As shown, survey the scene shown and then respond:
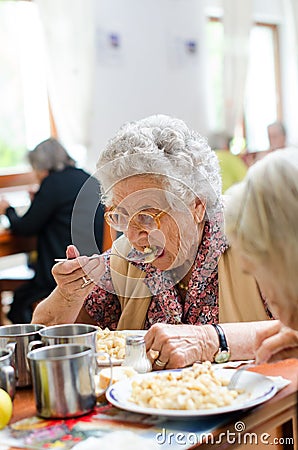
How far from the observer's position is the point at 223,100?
7.20 metres

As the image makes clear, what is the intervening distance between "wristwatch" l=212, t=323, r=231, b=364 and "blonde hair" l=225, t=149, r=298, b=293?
44 centimetres

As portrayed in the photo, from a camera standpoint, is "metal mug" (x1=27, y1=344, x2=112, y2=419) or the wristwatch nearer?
"metal mug" (x1=27, y1=344, x2=112, y2=419)

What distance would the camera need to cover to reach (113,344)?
5.75ft

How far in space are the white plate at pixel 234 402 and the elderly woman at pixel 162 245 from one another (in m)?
0.46

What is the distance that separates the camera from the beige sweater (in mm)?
1924

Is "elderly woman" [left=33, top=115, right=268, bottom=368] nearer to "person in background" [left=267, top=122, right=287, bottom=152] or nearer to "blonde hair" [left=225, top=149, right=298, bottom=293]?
"blonde hair" [left=225, top=149, right=298, bottom=293]

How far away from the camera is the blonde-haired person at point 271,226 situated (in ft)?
4.02

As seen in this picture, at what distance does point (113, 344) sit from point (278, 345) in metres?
0.44

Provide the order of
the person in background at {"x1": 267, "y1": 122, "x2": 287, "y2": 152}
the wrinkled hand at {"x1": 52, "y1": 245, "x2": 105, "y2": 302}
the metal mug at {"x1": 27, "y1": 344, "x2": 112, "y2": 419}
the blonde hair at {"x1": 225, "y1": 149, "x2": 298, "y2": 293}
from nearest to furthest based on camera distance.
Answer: the blonde hair at {"x1": 225, "y1": 149, "x2": 298, "y2": 293} → the metal mug at {"x1": 27, "y1": 344, "x2": 112, "y2": 419} → the wrinkled hand at {"x1": 52, "y1": 245, "x2": 105, "y2": 302} → the person in background at {"x1": 267, "y1": 122, "x2": 287, "y2": 152}

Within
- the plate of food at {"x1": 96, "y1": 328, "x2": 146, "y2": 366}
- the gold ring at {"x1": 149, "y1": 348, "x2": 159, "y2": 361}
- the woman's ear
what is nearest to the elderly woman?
the woman's ear

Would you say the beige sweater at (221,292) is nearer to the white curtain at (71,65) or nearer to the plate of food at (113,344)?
the plate of food at (113,344)

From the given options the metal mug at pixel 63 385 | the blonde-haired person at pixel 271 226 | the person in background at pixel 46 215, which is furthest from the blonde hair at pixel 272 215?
the person in background at pixel 46 215

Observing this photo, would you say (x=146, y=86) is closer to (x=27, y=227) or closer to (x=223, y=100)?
(x=223, y=100)

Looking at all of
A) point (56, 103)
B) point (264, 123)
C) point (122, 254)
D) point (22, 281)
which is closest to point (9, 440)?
point (122, 254)
